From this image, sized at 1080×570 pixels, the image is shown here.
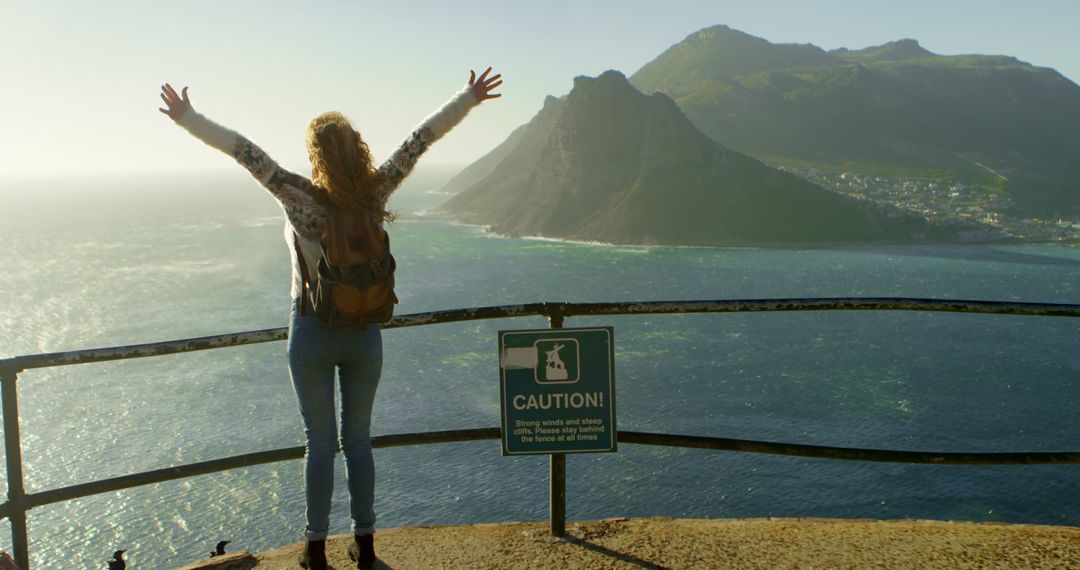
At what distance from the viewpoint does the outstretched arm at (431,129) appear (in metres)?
3.64

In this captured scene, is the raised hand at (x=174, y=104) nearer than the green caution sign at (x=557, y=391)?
Yes

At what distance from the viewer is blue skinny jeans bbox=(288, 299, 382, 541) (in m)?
3.54

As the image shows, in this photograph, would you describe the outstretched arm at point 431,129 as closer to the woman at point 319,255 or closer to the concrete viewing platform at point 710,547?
the woman at point 319,255

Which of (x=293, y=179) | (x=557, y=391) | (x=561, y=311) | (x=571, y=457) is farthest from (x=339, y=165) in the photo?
(x=571, y=457)

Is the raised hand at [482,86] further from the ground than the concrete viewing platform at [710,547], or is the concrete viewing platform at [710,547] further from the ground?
the raised hand at [482,86]

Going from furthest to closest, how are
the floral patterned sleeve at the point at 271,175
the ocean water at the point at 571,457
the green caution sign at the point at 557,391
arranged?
the ocean water at the point at 571,457 < the green caution sign at the point at 557,391 < the floral patterned sleeve at the point at 271,175

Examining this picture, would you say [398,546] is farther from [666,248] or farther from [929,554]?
[666,248]

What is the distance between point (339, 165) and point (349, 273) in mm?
444

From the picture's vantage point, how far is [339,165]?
3.42 meters

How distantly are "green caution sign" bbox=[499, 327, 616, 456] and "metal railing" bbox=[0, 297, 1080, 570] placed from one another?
4.4 inches

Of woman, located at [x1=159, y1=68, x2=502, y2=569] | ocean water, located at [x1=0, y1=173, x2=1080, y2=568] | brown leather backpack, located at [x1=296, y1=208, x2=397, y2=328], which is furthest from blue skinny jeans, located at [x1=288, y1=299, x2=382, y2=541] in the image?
ocean water, located at [x1=0, y1=173, x2=1080, y2=568]

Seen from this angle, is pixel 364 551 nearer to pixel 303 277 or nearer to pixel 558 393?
pixel 558 393

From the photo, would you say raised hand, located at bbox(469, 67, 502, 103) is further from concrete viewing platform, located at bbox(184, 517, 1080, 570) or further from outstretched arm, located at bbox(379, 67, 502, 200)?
concrete viewing platform, located at bbox(184, 517, 1080, 570)

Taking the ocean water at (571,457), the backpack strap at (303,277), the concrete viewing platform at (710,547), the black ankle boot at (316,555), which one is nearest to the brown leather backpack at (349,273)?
the backpack strap at (303,277)
